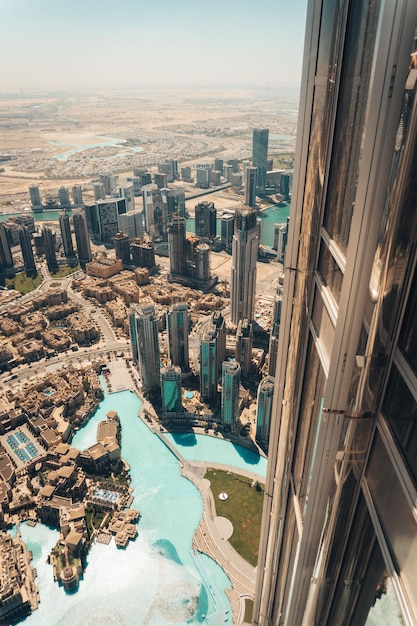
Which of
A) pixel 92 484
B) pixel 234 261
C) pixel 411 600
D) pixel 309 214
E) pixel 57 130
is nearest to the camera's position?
pixel 411 600

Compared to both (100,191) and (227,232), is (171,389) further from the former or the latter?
(100,191)

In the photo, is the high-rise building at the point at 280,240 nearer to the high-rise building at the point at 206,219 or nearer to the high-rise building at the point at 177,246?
the high-rise building at the point at 206,219

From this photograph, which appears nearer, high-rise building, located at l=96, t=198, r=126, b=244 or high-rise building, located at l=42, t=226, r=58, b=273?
high-rise building, located at l=42, t=226, r=58, b=273

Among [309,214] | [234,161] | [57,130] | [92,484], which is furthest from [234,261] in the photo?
[57,130]

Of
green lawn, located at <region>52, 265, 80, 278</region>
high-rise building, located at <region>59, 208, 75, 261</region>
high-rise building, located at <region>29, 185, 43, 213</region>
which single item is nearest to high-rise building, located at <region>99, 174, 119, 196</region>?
high-rise building, located at <region>29, 185, 43, 213</region>

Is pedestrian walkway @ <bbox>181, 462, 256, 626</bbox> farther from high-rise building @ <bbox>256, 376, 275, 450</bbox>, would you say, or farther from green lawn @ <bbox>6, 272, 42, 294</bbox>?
green lawn @ <bbox>6, 272, 42, 294</bbox>

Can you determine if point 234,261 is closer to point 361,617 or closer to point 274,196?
point 361,617

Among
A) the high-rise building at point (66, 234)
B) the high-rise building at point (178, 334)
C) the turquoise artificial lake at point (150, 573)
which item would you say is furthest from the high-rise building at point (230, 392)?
the high-rise building at point (66, 234)
